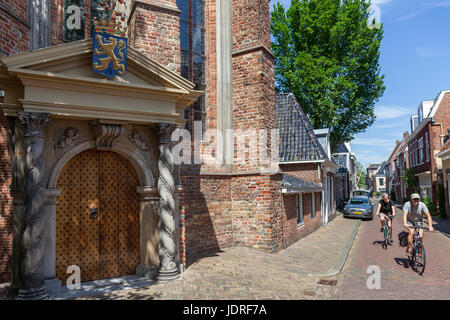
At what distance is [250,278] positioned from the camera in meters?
6.89

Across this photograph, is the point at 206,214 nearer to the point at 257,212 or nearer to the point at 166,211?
the point at 257,212

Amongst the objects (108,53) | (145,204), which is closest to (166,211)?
(145,204)

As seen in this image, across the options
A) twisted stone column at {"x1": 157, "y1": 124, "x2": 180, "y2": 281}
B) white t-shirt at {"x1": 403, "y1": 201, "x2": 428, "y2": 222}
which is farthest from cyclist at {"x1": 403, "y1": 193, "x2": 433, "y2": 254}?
twisted stone column at {"x1": 157, "y1": 124, "x2": 180, "y2": 281}

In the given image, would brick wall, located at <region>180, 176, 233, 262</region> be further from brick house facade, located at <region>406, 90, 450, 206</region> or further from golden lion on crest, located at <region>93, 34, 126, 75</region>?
brick house facade, located at <region>406, 90, 450, 206</region>

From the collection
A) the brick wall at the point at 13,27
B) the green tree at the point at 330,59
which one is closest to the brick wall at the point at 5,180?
the brick wall at the point at 13,27

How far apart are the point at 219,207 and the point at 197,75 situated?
4289 millimetres

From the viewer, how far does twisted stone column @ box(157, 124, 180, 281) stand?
6.61m

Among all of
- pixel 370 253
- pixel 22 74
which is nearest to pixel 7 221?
pixel 22 74

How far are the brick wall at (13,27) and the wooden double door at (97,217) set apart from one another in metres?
2.74

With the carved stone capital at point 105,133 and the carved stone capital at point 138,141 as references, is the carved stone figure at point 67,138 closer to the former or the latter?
the carved stone capital at point 105,133

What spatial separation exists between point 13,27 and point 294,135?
45.9 feet

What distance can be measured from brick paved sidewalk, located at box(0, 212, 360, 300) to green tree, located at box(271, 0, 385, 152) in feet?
45.0

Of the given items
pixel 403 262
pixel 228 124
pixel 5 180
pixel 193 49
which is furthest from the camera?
pixel 228 124

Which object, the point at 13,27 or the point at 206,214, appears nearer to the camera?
the point at 13,27
